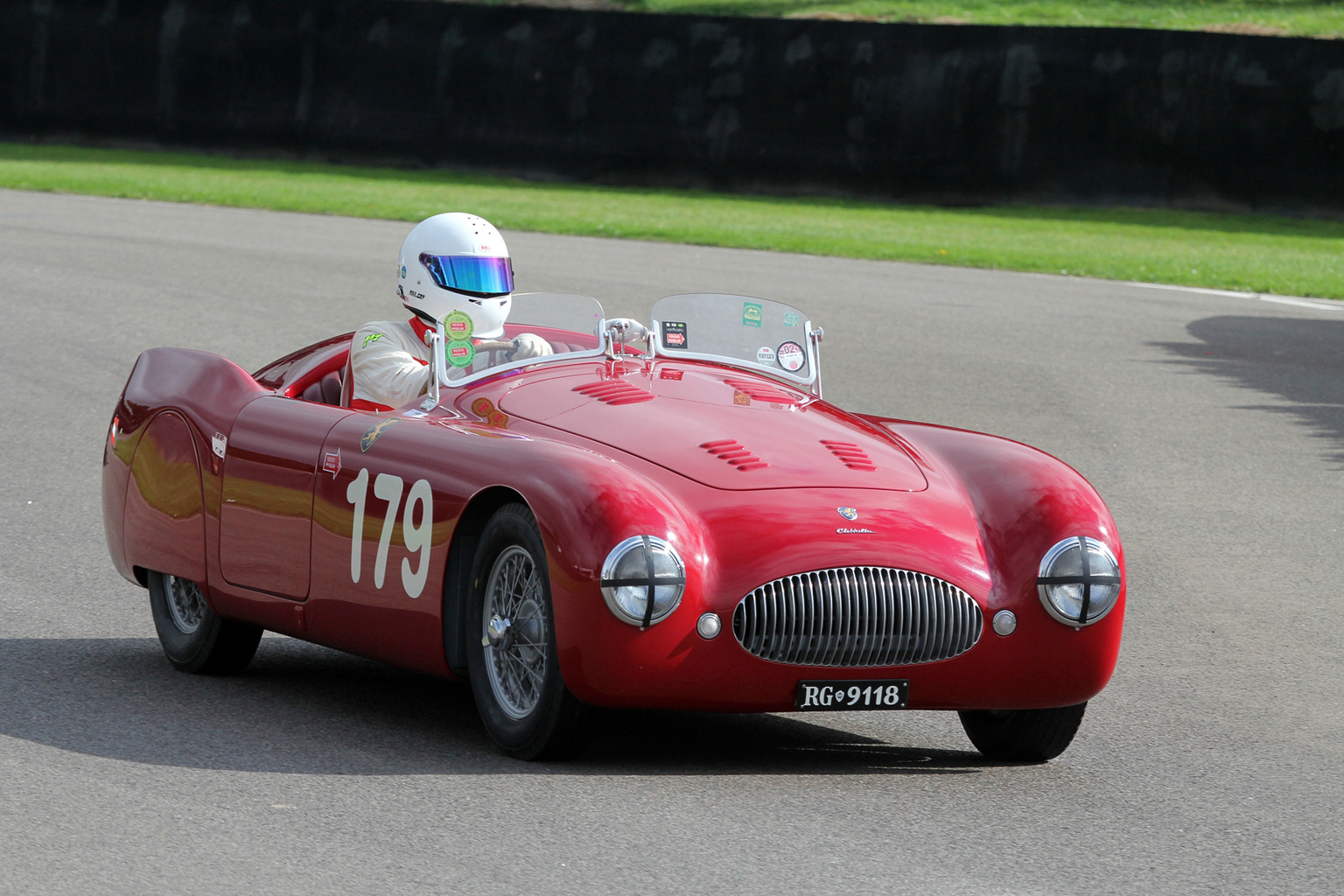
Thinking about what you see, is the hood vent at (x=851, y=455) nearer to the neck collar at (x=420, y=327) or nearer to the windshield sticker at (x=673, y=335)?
the windshield sticker at (x=673, y=335)

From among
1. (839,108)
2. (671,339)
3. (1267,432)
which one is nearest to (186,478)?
(671,339)

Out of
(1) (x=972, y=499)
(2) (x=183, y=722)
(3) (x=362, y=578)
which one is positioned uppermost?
(1) (x=972, y=499)

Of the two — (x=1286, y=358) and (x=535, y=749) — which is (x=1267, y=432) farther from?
(x=535, y=749)

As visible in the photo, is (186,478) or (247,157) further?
(247,157)

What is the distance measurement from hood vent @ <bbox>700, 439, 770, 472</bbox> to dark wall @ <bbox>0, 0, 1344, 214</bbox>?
20.7 metres

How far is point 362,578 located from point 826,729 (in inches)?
57.6

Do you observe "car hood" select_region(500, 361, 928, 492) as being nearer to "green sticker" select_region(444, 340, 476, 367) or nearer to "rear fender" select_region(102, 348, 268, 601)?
"green sticker" select_region(444, 340, 476, 367)

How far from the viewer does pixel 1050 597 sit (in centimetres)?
505

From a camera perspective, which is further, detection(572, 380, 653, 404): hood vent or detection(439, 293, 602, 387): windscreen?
detection(439, 293, 602, 387): windscreen

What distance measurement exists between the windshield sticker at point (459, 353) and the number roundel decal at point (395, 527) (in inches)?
29.2

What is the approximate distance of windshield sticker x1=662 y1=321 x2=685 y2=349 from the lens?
645 cm

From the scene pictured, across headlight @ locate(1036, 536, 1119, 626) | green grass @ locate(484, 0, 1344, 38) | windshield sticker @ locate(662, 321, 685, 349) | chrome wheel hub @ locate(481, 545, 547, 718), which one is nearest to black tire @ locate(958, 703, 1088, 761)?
headlight @ locate(1036, 536, 1119, 626)

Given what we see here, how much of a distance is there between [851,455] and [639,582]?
40.2 inches

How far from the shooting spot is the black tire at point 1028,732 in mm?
5266
